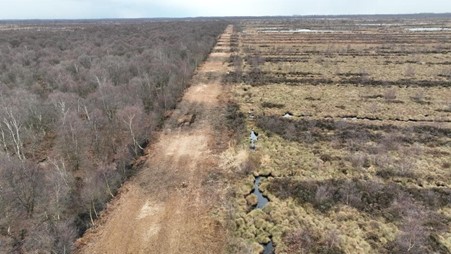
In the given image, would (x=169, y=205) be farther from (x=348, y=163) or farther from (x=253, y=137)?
(x=348, y=163)

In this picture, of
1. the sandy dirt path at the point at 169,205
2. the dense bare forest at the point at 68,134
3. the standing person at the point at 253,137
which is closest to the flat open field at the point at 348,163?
the standing person at the point at 253,137

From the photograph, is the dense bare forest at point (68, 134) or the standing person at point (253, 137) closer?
the dense bare forest at point (68, 134)

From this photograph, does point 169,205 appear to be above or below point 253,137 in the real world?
below

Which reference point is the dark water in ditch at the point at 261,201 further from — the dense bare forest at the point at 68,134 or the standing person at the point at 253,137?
the dense bare forest at the point at 68,134

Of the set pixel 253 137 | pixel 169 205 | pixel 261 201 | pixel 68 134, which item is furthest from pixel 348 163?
pixel 68 134

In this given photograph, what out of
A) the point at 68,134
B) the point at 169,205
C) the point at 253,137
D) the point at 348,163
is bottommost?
the point at 169,205

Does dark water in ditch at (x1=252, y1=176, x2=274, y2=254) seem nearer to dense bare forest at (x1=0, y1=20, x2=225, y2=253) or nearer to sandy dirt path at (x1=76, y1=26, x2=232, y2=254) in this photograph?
sandy dirt path at (x1=76, y1=26, x2=232, y2=254)

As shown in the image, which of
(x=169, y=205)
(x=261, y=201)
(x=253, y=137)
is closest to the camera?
(x=169, y=205)

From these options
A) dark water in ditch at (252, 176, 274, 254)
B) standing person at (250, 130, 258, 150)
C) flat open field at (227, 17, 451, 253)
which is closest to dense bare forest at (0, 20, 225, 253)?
flat open field at (227, 17, 451, 253)
